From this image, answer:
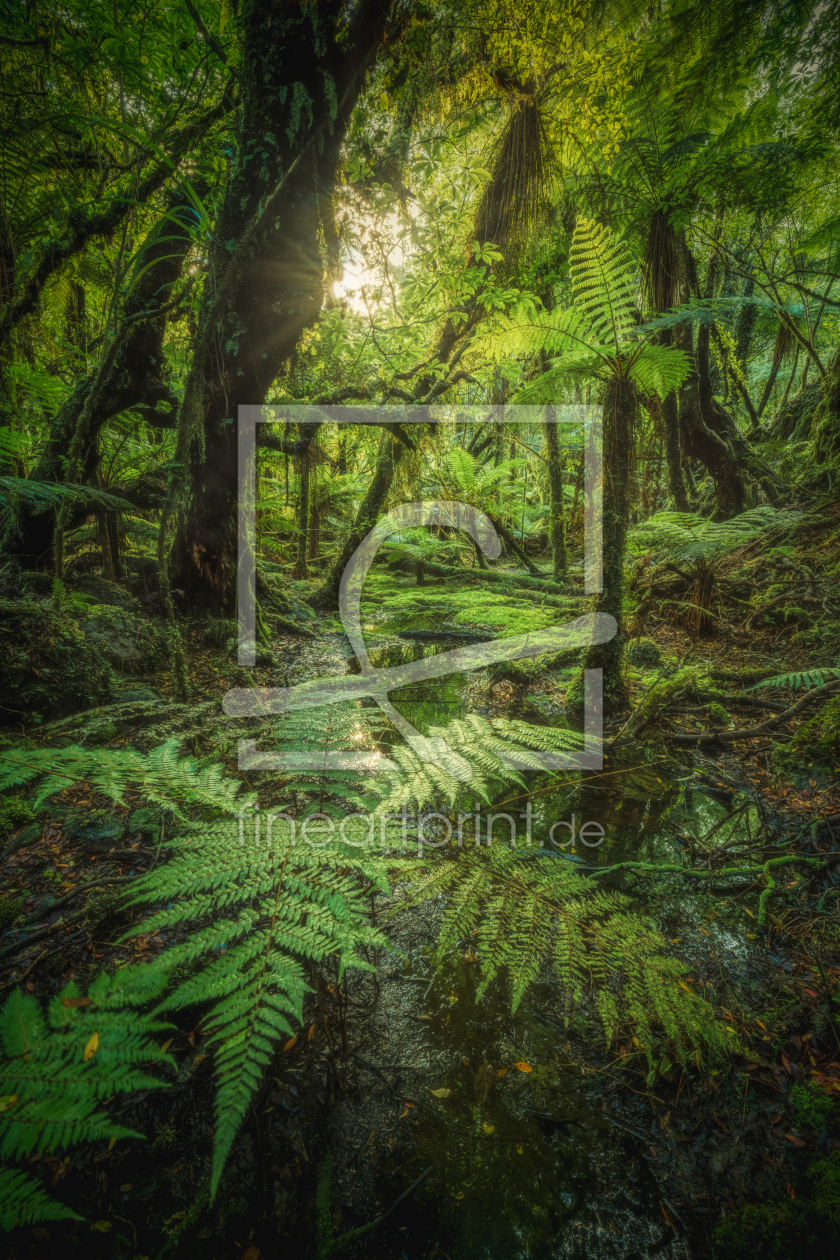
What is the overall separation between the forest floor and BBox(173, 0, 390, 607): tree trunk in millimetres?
2756

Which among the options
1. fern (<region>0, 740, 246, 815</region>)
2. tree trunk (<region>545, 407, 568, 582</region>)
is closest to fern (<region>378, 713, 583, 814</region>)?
fern (<region>0, 740, 246, 815</region>)

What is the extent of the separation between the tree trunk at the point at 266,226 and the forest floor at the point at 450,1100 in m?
2.76

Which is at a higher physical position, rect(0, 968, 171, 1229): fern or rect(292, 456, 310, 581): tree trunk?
rect(292, 456, 310, 581): tree trunk

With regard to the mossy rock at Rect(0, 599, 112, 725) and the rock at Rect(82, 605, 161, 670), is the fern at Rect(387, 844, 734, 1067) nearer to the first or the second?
the mossy rock at Rect(0, 599, 112, 725)

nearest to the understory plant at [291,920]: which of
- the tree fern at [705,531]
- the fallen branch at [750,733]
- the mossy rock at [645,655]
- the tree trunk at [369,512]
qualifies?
the fallen branch at [750,733]

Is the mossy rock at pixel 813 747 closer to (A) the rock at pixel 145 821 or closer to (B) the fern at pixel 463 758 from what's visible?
(B) the fern at pixel 463 758

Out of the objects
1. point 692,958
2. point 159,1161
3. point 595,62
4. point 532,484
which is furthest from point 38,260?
point 532,484

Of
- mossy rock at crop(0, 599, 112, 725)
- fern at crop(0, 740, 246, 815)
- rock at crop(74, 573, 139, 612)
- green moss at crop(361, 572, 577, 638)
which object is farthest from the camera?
rock at crop(74, 573, 139, 612)

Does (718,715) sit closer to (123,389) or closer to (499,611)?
(499,611)

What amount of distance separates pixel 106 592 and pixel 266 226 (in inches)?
130

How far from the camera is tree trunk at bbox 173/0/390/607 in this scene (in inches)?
124

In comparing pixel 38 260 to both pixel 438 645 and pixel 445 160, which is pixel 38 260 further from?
pixel 438 645

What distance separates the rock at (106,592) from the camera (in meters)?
3.91

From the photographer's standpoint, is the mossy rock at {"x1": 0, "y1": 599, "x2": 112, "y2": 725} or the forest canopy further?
the mossy rock at {"x1": 0, "y1": 599, "x2": 112, "y2": 725}
